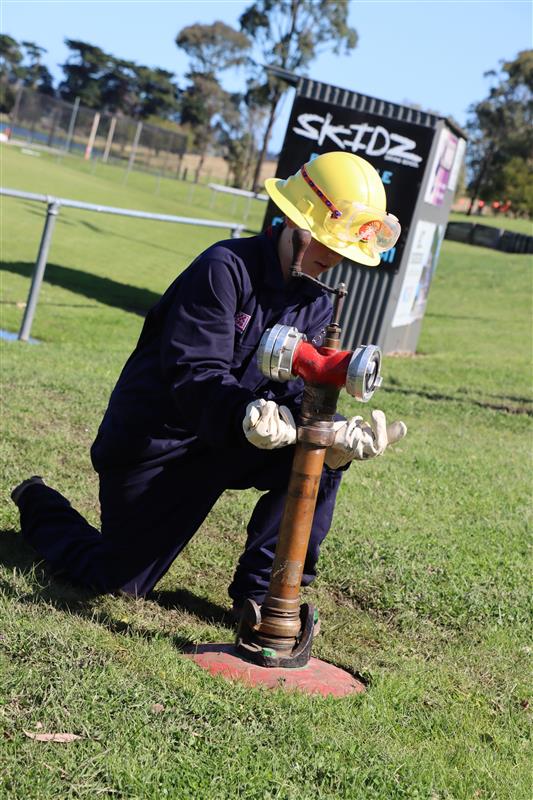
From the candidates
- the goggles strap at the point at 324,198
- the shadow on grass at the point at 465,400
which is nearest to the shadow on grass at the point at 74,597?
the goggles strap at the point at 324,198

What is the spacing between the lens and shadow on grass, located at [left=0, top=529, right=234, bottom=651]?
12.7 feet

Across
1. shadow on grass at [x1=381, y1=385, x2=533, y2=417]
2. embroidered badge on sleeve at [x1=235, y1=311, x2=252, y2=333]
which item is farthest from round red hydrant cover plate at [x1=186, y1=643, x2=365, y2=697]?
shadow on grass at [x1=381, y1=385, x2=533, y2=417]

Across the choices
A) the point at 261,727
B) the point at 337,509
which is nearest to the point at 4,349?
the point at 337,509

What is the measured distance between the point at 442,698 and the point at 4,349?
6128mm

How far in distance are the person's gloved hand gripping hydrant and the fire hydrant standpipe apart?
0.10 metres

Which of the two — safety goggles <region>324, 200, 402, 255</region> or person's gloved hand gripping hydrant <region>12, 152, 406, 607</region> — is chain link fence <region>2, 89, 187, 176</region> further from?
safety goggles <region>324, 200, 402, 255</region>

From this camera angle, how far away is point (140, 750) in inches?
116

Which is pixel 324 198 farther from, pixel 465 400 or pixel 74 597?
pixel 465 400

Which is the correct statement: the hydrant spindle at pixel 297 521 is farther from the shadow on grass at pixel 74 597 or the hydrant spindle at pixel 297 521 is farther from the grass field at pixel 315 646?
the shadow on grass at pixel 74 597

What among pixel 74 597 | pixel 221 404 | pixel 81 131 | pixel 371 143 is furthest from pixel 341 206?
pixel 81 131

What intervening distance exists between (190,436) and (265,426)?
0.85 m

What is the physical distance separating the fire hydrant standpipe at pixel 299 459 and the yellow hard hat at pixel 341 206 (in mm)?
198

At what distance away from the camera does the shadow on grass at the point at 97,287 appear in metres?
14.8

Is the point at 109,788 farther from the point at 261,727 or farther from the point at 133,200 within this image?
the point at 133,200
